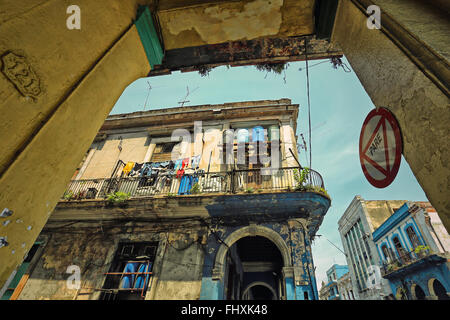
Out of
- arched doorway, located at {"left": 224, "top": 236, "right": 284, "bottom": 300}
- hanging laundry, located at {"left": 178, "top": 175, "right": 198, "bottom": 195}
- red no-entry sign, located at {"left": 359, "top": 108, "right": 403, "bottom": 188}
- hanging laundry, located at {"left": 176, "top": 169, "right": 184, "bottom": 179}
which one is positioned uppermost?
hanging laundry, located at {"left": 176, "top": 169, "right": 184, "bottom": 179}

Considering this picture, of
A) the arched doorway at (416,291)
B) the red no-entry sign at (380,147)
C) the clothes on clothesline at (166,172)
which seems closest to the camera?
the red no-entry sign at (380,147)

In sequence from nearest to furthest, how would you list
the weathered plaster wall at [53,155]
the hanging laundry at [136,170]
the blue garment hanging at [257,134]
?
the weathered plaster wall at [53,155]
the hanging laundry at [136,170]
the blue garment hanging at [257,134]

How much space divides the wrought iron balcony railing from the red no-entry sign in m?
5.23

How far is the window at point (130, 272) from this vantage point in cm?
646

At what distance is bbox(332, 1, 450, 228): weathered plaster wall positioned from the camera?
1215mm

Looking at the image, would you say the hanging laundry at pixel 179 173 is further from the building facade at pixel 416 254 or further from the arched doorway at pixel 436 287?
the arched doorway at pixel 436 287

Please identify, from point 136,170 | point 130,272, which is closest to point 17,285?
point 130,272

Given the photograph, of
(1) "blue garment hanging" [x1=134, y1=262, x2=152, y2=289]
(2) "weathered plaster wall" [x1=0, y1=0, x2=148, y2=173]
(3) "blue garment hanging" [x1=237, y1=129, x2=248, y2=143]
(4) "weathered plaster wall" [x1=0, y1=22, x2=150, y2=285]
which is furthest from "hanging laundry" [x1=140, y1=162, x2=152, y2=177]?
(2) "weathered plaster wall" [x1=0, y1=0, x2=148, y2=173]

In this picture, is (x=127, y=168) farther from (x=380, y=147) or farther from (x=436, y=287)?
(x=436, y=287)

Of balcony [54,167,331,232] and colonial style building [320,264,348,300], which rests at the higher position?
colonial style building [320,264,348,300]

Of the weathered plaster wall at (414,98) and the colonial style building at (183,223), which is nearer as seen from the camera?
the weathered plaster wall at (414,98)

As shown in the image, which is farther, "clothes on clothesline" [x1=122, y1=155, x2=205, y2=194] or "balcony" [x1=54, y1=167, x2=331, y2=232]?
"clothes on clothesline" [x1=122, y1=155, x2=205, y2=194]

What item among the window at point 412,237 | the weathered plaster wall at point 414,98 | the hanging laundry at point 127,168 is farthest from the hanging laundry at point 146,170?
the window at point 412,237

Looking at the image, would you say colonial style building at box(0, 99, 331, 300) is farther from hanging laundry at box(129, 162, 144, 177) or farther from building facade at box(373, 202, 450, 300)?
building facade at box(373, 202, 450, 300)
